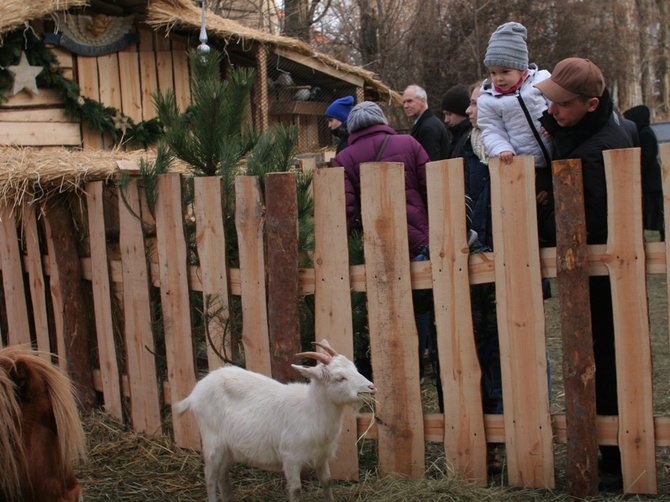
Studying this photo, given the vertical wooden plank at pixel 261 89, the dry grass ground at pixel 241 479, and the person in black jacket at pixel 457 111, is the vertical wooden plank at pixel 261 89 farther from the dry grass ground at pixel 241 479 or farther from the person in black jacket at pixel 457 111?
the dry grass ground at pixel 241 479

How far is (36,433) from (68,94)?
633 cm

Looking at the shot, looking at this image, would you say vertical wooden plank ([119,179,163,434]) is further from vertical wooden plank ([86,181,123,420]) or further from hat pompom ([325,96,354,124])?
hat pompom ([325,96,354,124])

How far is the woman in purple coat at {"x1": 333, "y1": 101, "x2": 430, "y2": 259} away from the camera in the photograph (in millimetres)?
5242

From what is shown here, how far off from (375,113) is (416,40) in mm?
11385

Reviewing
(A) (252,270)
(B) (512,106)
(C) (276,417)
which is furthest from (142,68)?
(C) (276,417)

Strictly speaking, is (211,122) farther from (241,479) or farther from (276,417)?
(241,479)

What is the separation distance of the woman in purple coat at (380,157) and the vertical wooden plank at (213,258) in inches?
34.7

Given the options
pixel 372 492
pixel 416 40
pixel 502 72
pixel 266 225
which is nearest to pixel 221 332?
pixel 266 225

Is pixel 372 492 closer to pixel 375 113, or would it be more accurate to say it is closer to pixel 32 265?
pixel 375 113

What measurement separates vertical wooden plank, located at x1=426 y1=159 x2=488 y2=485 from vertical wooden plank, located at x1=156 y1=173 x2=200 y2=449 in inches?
65.1

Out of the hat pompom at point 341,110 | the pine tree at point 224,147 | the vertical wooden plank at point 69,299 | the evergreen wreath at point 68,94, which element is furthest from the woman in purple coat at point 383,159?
the evergreen wreath at point 68,94

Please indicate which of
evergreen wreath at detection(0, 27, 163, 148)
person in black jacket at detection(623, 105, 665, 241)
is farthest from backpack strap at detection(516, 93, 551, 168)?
evergreen wreath at detection(0, 27, 163, 148)

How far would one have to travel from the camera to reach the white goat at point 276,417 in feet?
12.3

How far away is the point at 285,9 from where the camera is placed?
731 inches
